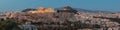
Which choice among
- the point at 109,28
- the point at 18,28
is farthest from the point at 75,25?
the point at 18,28

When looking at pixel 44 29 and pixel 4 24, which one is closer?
pixel 4 24

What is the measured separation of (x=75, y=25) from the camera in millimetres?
25422

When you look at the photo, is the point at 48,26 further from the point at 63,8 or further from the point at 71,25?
the point at 63,8

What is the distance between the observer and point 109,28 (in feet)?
87.1

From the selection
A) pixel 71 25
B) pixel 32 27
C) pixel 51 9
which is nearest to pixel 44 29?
pixel 32 27

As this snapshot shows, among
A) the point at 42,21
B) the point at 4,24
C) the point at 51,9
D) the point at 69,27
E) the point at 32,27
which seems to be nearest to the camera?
the point at 4,24

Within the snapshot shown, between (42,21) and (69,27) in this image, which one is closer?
(69,27)

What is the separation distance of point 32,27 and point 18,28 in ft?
10.0

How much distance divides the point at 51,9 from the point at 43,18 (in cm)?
819

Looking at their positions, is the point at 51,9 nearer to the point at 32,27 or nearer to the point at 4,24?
the point at 32,27

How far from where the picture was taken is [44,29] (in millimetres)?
22844

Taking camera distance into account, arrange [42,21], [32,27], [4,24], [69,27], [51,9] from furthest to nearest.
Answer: [51,9]
[42,21]
[69,27]
[32,27]
[4,24]

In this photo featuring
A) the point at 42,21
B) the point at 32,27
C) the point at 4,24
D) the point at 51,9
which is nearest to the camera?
the point at 4,24

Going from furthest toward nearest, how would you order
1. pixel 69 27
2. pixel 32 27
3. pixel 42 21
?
pixel 42 21 < pixel 69 27 < pixel 32 27
